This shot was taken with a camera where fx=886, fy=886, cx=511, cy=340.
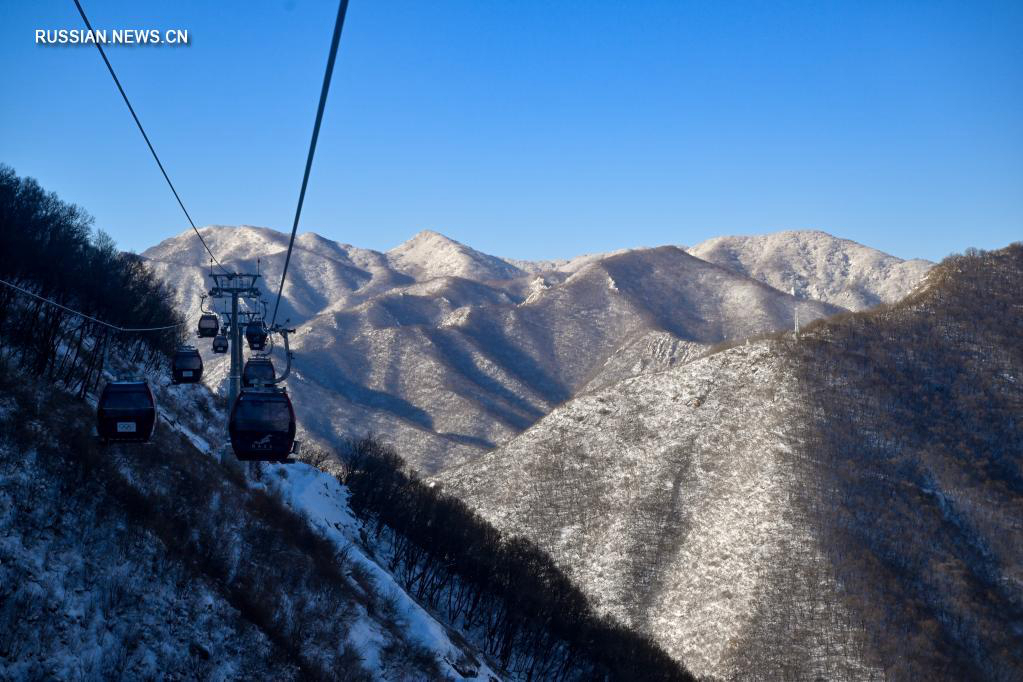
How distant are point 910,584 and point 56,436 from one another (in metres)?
90.1

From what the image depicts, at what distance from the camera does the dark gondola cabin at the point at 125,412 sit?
2519 cm

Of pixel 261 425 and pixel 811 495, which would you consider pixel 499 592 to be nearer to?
pixel 811 495

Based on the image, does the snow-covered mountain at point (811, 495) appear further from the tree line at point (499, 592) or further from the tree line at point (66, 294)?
the tree line at point (66, 294)

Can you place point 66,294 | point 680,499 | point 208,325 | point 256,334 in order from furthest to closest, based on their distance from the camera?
point 680,499, point 66,294, point 256,334, point 208,325

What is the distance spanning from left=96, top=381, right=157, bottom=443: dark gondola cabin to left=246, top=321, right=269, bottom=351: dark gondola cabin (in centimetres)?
1998

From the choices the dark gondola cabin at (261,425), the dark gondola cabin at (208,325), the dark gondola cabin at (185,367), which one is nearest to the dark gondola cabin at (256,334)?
the dark gondola cabin at (208,325)

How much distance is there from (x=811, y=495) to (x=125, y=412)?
310 feet

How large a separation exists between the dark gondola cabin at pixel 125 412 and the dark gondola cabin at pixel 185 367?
12.0m

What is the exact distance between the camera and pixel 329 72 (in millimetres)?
10477

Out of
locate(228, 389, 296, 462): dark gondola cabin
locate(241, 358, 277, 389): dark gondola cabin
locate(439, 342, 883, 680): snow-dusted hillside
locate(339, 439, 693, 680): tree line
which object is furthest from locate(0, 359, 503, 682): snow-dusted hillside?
locate(439, 342, 883, 680): snow-dusted hillside

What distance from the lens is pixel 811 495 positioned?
10556 centimetres

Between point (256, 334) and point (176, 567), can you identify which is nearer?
point (176, 567)

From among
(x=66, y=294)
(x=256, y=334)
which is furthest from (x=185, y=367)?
(x=66, y=294)

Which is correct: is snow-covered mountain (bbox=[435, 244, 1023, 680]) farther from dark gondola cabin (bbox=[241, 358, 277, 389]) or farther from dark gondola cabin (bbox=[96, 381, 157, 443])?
dark gondola cabin (bbox=[96, 381, 157, 443])
